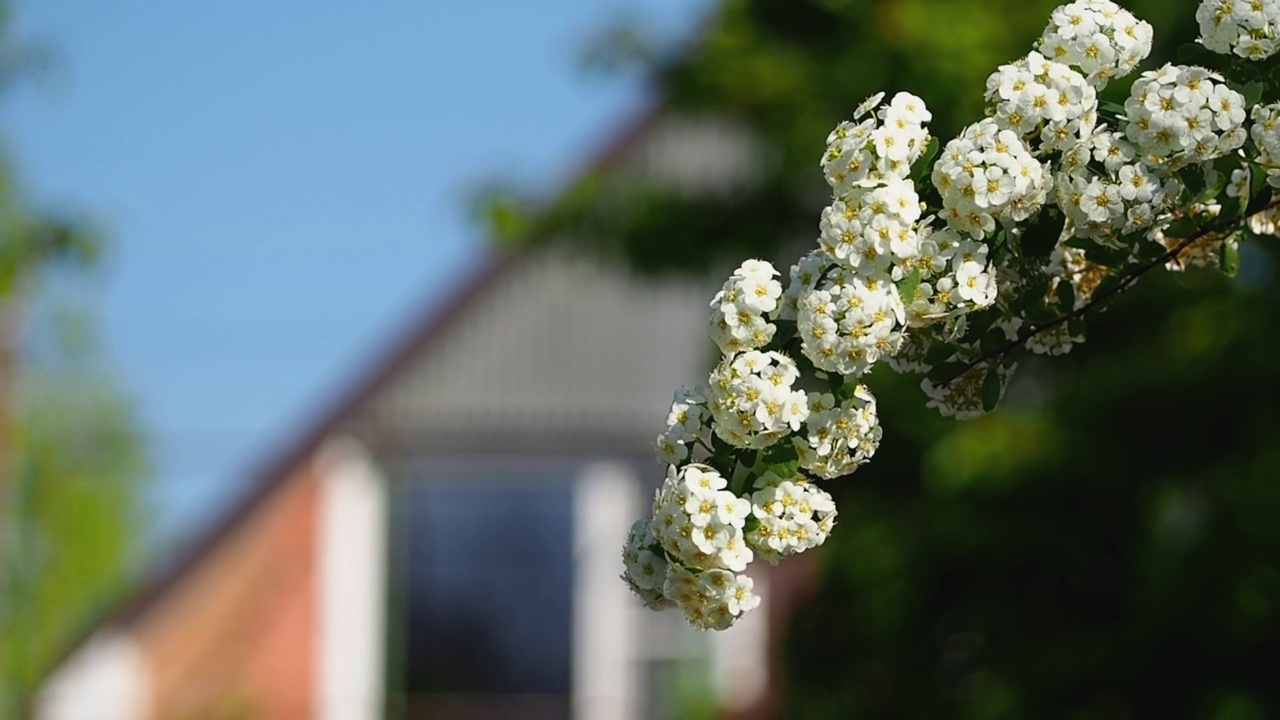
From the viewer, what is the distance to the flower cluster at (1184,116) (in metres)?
2.17

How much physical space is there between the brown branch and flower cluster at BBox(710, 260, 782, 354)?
336 millimetres

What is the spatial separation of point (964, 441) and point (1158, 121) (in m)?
4.28

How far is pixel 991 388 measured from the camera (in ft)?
7.84

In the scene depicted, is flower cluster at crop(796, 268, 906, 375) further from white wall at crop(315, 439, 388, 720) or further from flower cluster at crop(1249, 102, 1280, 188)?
white wall at crop(315, 439, 388, 720)

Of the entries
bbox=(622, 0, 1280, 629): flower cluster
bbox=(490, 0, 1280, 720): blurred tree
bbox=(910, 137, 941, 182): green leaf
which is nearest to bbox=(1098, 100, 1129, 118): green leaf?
bbox=(622, 0, 1280, 629): flower cluster

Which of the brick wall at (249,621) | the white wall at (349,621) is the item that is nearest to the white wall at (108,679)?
the brick wall at (249,621)

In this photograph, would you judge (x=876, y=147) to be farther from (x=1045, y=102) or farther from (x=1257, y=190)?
(x=1257, y=190)

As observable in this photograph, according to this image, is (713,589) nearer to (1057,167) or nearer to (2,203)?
(1057,167)

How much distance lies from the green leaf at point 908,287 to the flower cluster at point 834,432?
0.12 m

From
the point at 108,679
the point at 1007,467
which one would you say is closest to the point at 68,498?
the point at 108,679

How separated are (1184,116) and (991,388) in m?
0.42

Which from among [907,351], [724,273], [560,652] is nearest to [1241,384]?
[724,273]

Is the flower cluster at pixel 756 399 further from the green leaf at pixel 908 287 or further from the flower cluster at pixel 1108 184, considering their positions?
the flower cluster at pixel 1108 184

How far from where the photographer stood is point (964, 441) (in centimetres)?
639
